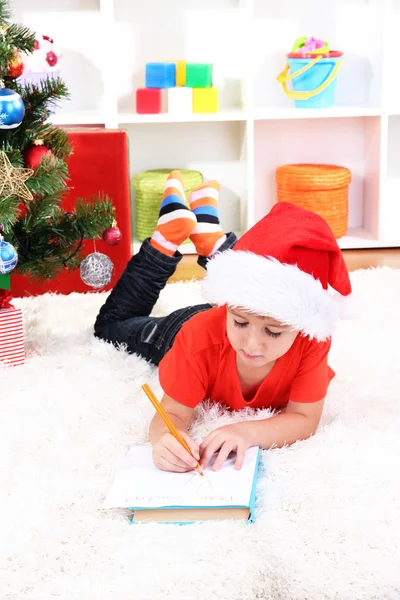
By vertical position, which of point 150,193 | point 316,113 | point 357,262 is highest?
point 316,113

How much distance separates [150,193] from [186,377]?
4.75ft

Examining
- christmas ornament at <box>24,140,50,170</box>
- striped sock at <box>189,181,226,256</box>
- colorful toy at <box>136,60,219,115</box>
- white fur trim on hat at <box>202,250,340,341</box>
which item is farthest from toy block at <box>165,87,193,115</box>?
white fur trim on hat at <box>202,250,340,341</box>

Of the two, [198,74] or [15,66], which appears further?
[198,74]

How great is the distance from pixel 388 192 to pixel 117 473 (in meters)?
2.12

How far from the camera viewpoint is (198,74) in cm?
253

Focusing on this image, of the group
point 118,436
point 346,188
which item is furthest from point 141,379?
point 346,188

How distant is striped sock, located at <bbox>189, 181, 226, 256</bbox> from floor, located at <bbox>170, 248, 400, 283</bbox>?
58 cm

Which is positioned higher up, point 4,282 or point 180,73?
point 180,73

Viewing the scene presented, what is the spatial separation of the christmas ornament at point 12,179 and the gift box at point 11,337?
0.25 metres

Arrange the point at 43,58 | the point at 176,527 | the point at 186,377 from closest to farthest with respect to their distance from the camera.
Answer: the point at 176,527
the point at 186,377
the point at 43,58

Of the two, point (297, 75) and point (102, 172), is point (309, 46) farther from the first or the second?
point (102, 172)

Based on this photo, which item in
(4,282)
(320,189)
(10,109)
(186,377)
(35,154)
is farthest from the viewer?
(320,189)

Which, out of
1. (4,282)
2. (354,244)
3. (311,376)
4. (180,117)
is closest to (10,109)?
(4,282)

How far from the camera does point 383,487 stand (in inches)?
41.9
